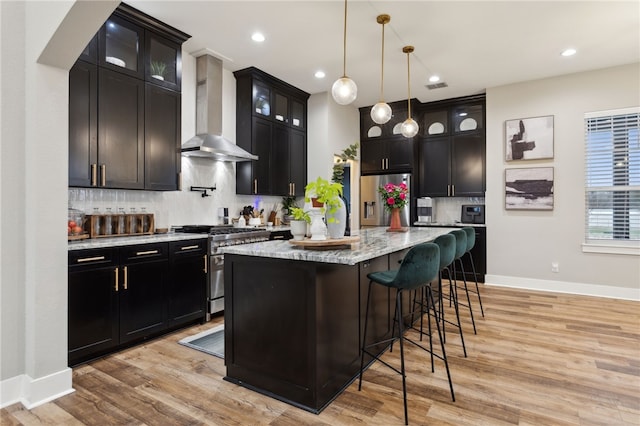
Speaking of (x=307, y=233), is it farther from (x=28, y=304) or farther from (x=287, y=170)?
(x=287, y=170)

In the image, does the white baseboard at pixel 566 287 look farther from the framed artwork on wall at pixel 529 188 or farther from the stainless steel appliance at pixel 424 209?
the stainless steel appliance at pixel 424 209

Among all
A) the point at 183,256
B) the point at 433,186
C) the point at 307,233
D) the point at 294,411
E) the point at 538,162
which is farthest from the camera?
the point at 433,186

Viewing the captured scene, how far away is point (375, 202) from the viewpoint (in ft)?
21.6

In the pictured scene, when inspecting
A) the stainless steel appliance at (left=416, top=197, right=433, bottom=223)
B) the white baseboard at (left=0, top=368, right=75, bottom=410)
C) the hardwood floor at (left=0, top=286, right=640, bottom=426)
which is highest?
the stainless steel appliance at (left=416, top=197, right=433, bottom=223)

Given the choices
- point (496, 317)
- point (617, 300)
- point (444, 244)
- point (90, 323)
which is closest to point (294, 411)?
point (444, 244)

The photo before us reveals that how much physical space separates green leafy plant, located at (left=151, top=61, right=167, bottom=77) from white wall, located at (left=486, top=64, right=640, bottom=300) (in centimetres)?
480

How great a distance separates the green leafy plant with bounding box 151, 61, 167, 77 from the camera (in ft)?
12.1

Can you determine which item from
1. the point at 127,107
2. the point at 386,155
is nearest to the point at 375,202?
the point at 386,155

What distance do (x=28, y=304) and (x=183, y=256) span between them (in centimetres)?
134

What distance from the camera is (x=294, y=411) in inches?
84.4

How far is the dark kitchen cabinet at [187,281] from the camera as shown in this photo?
3426 mm

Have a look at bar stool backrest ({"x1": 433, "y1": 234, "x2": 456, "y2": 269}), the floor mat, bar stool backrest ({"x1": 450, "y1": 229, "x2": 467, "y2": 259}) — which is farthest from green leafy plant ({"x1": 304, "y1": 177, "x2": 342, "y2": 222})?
the floor mat

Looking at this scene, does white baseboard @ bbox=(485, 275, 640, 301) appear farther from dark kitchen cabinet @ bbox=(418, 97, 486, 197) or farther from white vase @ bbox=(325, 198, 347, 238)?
white vase @ bbox=(325, 198, 347, 238)

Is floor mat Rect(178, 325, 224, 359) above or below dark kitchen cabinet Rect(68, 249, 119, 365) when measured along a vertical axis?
below
